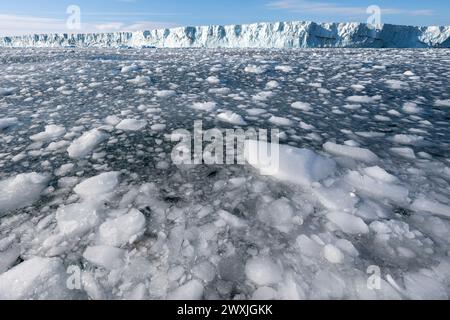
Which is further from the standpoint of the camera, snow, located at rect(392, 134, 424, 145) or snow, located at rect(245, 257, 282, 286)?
snow, located at rect(392, 134, 424, 145)

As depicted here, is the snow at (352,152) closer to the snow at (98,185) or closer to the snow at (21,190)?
the snow at (98,185)

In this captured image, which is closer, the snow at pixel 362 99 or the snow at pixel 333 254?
the snow at pixel 333 254

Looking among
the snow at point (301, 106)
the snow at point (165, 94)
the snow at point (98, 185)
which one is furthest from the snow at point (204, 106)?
the snow at point (98, 185)

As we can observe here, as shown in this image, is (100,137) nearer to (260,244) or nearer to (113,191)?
(113,191)

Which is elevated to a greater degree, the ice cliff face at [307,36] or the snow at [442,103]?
the ice cliff face at [307,36]

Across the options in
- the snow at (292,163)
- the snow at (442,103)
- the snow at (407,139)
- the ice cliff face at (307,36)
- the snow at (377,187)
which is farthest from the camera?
the ice cliff face at (307,36)

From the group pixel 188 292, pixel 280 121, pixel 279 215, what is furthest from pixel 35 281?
pixel 280 121

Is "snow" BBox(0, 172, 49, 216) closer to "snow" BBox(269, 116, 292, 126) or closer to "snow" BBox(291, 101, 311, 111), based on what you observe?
"snow" BBox(269, 116, 292, 126)

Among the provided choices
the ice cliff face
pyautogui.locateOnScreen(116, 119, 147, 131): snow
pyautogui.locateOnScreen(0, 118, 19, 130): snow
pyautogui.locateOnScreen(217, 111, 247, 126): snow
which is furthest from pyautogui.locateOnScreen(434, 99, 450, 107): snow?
the ice cliff face
